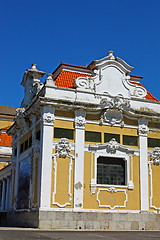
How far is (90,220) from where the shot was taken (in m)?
22.4

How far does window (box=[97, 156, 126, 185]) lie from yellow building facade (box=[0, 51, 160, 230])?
63 mm

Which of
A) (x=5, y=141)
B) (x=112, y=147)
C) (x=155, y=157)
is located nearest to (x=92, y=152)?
(x=112, y=147)

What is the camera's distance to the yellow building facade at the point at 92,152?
22531 millimetres

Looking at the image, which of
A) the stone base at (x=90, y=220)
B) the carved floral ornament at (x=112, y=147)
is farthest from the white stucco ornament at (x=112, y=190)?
the carved floral ornament at (x=112, y=147)

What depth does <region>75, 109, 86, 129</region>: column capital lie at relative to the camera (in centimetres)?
2384

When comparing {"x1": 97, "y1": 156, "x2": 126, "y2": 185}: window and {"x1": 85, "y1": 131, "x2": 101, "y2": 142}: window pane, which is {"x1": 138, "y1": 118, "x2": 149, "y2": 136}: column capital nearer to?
{"x1": 97, "y1": 156, "x2": 126, "y2": 185}: window

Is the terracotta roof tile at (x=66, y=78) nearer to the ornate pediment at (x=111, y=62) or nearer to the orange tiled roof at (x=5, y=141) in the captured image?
the ornate pediment at (x=111, y=62)

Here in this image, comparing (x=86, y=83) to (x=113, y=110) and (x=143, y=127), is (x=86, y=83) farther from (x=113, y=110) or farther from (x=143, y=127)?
(x=143, y=127)

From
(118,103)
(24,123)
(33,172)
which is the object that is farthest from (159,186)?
(24,123)

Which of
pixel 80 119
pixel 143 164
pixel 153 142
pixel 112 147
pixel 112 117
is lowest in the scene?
pixel 143 164

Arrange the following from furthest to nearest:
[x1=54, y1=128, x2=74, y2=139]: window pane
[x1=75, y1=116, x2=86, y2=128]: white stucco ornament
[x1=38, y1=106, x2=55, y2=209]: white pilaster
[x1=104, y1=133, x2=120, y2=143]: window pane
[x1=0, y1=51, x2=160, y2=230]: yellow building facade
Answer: [x1=104, y1=133, x2=120, y2=143]: window pane, [x1=75, y1=116, x2=86, y2=128]: white stucco ornament, [x1=54, y1=128, x2=74, y2=139]: window pane, [x1=0, y1=51, x2=160, y2=230]: yellow building facade, [x1=38, y1=106, x2=55, y2=209]: white pilaster

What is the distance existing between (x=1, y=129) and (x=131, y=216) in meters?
25.4

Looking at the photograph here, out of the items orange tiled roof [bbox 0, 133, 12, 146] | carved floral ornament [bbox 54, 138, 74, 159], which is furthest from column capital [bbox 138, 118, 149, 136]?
orange tiled roof [bbox 0, 133, 12, 146]

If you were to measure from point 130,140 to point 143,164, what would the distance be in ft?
5.92
